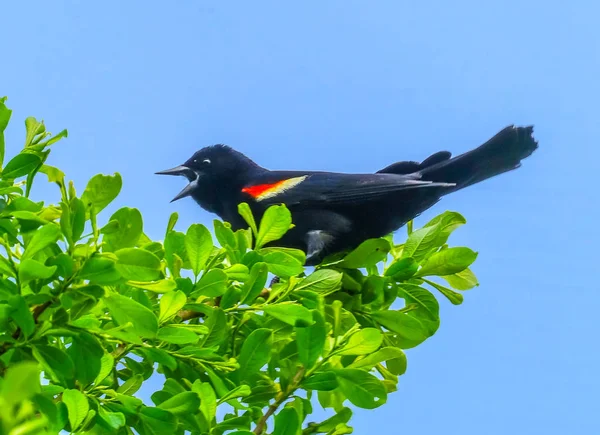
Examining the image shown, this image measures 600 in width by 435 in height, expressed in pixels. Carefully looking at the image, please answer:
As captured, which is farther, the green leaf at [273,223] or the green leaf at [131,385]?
the green leaf at [273,223]

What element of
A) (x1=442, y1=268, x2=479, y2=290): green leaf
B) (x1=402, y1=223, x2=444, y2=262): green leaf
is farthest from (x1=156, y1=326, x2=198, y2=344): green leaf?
(x1=442, y1=268, x2=479, y2=290): green leaf

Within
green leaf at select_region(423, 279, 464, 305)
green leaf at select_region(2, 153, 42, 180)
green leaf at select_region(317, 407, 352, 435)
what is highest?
green leaf at select_region(423, 279, 464, 305)

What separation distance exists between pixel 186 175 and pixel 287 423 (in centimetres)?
290

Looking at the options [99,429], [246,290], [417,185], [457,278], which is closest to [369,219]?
[417,185]

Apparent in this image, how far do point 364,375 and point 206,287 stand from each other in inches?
20.2

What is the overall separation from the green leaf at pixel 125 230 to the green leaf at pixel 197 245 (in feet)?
0.57

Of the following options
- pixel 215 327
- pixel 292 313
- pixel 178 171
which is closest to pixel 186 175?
pixel 178 171

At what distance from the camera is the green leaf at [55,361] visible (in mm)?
1880

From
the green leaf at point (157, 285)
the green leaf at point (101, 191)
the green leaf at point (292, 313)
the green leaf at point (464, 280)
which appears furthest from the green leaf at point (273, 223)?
the green leaf at point (464, 280)

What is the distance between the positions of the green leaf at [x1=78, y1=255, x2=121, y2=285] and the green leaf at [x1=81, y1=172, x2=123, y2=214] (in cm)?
20

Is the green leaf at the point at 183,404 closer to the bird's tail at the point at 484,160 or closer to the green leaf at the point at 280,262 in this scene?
the green leaf at the point at 280,262

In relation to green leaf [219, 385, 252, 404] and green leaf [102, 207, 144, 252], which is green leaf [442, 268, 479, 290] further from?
green leaf [102, 207, 144, 252]

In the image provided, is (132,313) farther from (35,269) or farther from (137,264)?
(35,269)

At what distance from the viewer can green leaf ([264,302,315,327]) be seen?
207 cm
